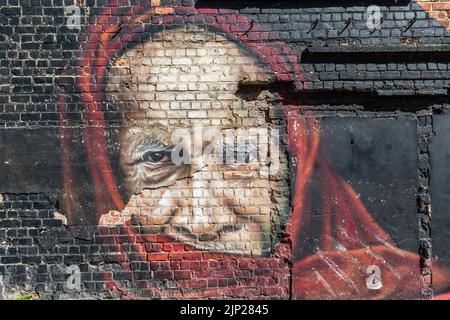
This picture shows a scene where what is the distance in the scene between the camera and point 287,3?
17.1ft

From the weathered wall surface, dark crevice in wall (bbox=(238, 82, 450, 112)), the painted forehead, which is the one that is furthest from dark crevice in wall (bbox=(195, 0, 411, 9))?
dark crevice in wall (bbox=(238, 82, 450, 112))

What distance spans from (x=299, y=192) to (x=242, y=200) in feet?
1.82

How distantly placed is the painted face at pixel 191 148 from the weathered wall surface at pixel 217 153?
1 cm

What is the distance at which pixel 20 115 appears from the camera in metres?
5.14

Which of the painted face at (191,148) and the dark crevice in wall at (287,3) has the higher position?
the dark crevice in wall at (287,3)

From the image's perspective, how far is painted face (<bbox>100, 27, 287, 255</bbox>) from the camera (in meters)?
5.18

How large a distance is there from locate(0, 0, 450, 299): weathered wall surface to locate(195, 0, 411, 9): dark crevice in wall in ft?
0.05

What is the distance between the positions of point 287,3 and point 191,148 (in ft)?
5.51

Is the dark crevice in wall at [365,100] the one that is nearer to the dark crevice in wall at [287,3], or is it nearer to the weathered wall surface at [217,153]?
the weathered wall surface at [217,153]

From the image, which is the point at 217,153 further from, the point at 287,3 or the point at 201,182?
the point at 287,3

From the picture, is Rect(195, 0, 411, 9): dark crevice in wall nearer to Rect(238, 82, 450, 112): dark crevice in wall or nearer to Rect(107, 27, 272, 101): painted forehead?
Rect(107, 27, 272, 101): painted forehead

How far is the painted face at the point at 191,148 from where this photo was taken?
204 inches

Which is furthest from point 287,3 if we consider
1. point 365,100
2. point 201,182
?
point 201,182

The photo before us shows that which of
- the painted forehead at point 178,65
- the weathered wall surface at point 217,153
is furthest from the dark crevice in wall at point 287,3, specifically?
the painted forehead at point 178,65
